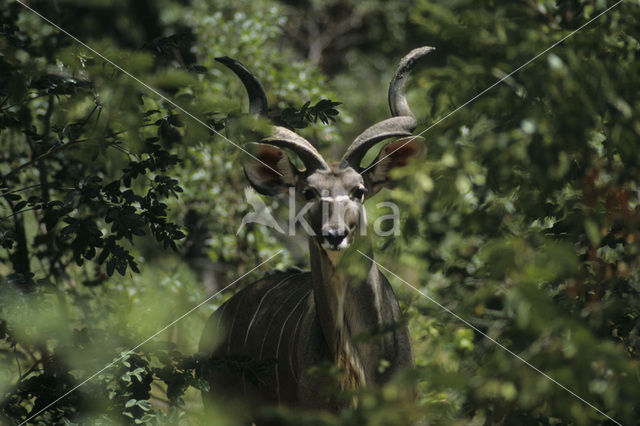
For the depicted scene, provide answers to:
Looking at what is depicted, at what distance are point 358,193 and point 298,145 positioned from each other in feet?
1.04

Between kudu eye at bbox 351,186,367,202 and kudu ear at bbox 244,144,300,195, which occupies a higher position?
kudu ear at bbox 244,144,300,195

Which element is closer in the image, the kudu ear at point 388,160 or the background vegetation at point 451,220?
the background vegetation at point 451,220

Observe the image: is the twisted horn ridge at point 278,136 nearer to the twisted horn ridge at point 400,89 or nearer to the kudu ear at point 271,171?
the kudu ear at point 271,171

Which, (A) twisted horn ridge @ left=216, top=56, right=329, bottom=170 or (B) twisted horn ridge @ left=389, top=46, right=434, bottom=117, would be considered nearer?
(A) twisted horn ridge @ left=216, top=56, right=329, bottom=170

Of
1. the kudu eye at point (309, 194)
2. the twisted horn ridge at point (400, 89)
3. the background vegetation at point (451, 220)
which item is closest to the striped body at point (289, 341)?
the background vegetation at point (451, 220)

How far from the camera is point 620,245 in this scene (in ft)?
→ 9.34

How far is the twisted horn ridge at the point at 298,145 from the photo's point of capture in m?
3.40

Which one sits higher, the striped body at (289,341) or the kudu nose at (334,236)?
the kudu nose at (334,236)

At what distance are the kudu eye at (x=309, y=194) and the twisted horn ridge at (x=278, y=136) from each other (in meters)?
0.10

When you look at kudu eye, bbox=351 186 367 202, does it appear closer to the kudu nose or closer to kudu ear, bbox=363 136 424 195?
kudu ear, bbox=363 136 424 195

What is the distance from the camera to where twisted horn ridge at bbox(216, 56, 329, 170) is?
3408mm

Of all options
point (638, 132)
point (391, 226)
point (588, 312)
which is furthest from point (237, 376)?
point (638, 132)

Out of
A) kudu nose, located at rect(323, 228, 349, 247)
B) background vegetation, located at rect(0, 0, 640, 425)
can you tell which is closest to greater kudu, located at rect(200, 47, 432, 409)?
kudu nose, located at rect(323, 228, 349, 247)

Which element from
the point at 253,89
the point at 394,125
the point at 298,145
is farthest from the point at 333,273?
the point at 253,89
